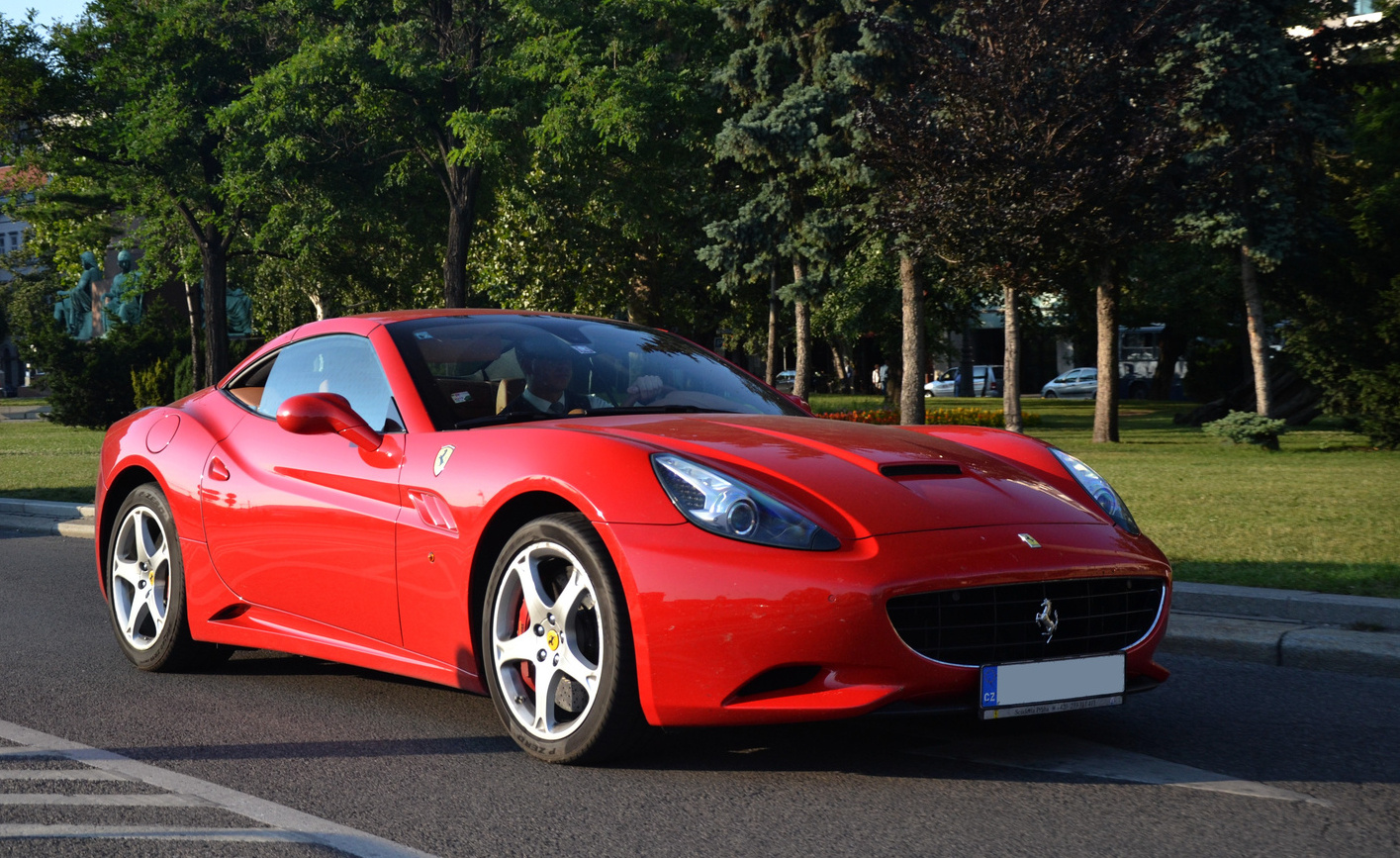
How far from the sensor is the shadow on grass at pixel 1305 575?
727 cm

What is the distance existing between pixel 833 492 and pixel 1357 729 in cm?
213

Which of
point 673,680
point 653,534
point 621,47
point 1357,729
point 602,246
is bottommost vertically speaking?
point 1357,729

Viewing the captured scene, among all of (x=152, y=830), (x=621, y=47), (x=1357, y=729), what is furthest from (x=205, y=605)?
(x=621, y=47)

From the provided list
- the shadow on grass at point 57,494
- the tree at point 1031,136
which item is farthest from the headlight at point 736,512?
the tree at point 1031,136

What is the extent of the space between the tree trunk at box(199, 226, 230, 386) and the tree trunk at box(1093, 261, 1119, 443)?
19.1 meters

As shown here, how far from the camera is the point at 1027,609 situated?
3908mm

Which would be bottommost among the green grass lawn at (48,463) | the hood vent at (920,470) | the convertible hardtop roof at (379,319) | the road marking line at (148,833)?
the green grass lawn at (48,463)

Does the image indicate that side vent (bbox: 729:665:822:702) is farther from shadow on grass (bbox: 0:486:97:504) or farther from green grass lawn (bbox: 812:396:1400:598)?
shadow on grass (bbox: 0:486:97:504)

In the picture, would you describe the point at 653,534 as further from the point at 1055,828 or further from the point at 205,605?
the point at 205,605

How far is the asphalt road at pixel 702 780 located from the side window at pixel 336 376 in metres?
1.09

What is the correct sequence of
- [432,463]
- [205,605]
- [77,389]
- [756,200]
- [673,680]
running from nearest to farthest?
[673,680]
[432,463]
[205,605]
[756,200]
[77,389]

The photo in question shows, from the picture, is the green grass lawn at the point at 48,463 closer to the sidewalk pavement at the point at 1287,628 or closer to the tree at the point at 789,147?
the sidewalk pavement at the point at 1287,628

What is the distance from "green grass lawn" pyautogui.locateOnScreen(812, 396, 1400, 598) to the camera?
7992 mm

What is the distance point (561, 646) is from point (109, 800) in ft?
4.29
